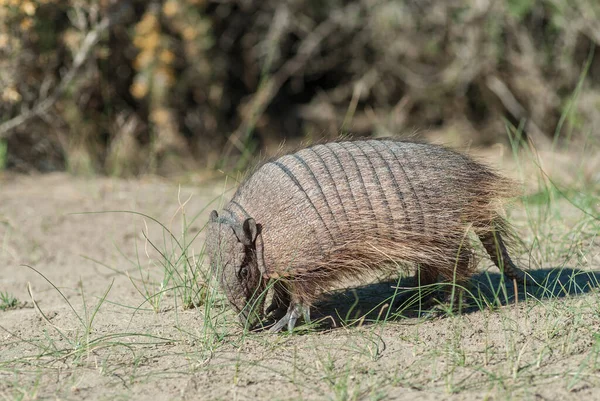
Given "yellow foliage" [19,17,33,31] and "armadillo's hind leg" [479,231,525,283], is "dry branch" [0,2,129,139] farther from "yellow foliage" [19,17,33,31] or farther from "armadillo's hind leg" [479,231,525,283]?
"armadillo's hind leg" [479,231,525,283]

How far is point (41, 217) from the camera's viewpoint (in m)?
6.20

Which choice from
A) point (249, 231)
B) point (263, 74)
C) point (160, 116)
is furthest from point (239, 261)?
point (263, 74)

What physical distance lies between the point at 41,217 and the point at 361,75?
524cm

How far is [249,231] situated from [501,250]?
4.60ft

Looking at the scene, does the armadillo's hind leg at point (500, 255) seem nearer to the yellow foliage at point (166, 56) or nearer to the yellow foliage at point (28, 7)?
the yellow foliage at point (28, 7)

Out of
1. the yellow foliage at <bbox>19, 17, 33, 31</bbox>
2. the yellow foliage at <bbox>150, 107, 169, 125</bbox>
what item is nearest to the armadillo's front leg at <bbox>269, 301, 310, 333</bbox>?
the yellow foliage at <bbox>19, 17, 33, 31</bbox>

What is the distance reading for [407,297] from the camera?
166 inches

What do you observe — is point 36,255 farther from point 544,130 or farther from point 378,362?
point 544,130

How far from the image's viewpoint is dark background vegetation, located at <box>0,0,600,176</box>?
7.78 m

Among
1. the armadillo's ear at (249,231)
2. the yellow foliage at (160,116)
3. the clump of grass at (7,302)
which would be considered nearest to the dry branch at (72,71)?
the yellow foliage at (160,116)

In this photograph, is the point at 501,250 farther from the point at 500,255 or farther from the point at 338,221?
the point at 338,221

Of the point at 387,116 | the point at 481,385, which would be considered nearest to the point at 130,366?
the point at 481,385

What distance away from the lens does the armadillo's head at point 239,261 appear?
358 cm

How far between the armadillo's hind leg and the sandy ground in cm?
12
